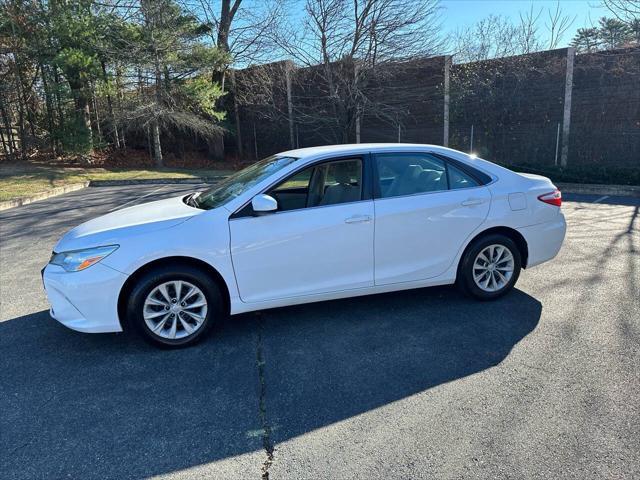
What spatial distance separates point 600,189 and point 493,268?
917cm

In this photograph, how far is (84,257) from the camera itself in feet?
11.2

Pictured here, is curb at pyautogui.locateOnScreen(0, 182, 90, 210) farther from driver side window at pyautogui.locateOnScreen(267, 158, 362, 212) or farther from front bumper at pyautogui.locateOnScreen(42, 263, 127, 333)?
driver side window at pyautogui.locateOnScreen(267, 158, 362, 212)

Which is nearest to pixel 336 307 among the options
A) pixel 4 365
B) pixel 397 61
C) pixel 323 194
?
pixel 323 194

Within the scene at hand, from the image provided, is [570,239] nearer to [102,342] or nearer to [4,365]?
[102,342]

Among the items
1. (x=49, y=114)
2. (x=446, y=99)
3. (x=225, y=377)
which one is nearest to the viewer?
(x=225, y=377)

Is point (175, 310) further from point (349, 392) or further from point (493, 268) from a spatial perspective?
point (493, 268)

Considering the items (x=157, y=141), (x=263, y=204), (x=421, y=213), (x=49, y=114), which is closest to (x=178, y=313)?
(x=263, y=204)

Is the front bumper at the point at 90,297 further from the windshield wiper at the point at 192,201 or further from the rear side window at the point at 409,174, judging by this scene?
the rear side window at the point at 409,174

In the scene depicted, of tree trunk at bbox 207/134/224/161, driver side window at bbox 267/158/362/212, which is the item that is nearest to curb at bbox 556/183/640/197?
driver side window at bbox 267/158/362/212

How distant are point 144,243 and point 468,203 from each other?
9.56 feet

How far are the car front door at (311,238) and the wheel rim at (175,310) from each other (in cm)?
38

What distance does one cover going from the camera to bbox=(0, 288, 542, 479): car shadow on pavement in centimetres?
250

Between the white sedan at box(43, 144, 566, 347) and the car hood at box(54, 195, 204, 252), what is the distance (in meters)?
0.02

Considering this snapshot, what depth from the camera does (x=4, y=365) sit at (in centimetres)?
341
